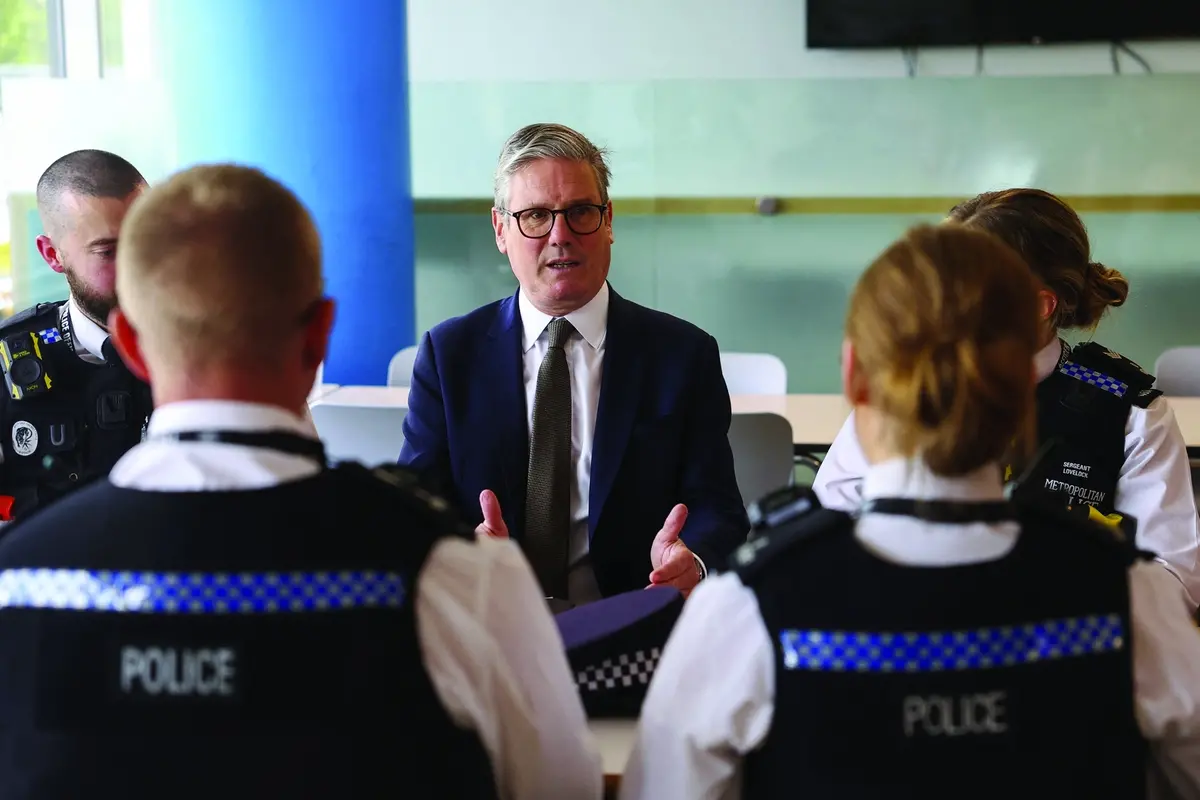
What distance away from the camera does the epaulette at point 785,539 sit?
3.52ft

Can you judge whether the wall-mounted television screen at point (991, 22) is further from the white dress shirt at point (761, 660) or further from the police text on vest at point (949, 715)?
the police text on vest at point (949, 715)

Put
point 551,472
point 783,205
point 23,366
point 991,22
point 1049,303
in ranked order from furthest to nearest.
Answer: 1. point 991,22
2. point 783,205
3. point 23,366
4. point 551,472
5. point 1049,303

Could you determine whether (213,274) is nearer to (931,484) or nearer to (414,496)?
(414,496)

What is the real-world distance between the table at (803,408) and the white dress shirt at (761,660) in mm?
1931

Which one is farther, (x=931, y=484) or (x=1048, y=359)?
(x=1048, y=359)

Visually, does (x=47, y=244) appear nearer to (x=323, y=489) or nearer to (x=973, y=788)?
(x=323, y=489)

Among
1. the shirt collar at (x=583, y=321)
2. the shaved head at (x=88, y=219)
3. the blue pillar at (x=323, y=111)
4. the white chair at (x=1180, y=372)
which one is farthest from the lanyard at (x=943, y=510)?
the blue pillar at (x=323, y=111)

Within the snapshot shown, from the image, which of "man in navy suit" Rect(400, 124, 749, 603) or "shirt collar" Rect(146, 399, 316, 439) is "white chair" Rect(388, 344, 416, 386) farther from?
"shirt collar" Rect(146, 399, 316, 439)

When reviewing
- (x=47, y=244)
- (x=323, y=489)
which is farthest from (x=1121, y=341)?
(x=323, y=489)

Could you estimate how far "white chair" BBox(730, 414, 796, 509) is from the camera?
2.70 m

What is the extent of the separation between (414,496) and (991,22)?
5479mm

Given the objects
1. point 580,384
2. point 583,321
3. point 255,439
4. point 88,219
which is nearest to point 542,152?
point 583,321

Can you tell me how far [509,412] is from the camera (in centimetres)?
213

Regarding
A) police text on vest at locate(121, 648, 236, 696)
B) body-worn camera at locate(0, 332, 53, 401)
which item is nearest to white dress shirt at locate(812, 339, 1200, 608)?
police text on vest at locate(121, 648, 236, 696)
